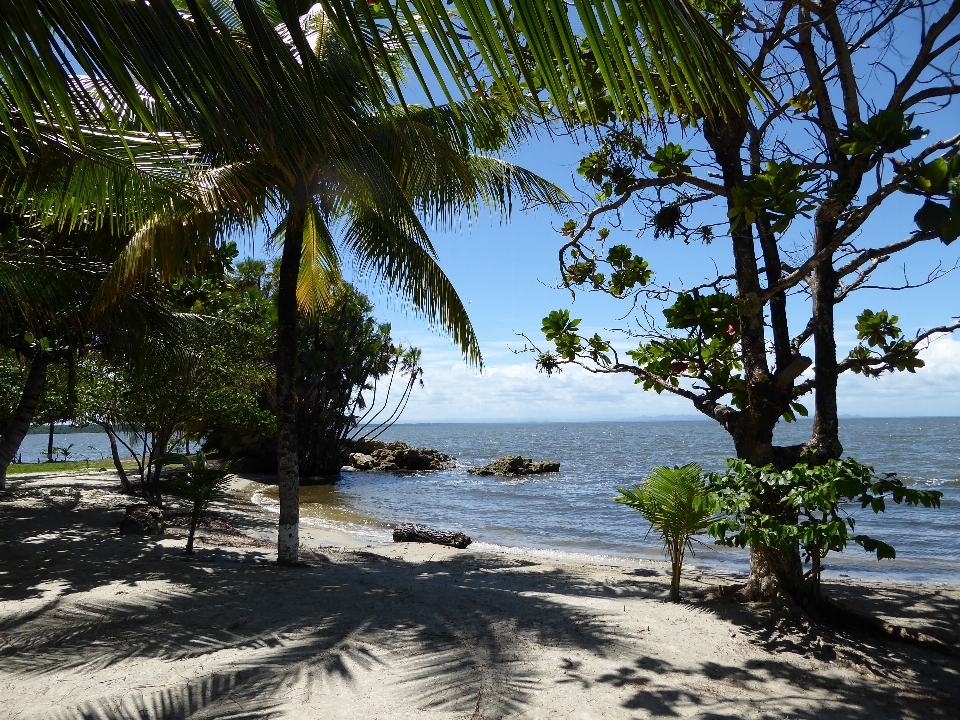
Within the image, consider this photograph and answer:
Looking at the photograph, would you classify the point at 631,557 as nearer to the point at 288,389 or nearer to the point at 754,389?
the point at 754,389

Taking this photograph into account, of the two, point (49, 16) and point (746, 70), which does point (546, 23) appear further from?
point (49, 16)

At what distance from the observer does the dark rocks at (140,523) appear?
10.2 meters

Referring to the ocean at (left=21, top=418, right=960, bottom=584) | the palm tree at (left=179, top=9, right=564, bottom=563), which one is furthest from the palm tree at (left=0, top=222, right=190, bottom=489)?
the ocean at (left=21, top=418, right=960, bottom=584)

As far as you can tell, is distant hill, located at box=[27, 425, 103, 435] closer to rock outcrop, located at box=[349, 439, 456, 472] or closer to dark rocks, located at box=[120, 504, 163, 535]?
dark rocks, located at box=[120, 504, 163, 535]

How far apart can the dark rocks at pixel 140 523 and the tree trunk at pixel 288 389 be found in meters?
3.11

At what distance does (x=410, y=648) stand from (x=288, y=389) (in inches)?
161

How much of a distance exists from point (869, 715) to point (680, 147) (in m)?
4.97

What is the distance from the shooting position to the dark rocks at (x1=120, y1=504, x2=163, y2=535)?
10.2m

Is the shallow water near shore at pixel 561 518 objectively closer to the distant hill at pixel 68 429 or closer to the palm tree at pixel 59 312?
the distant hill at pixel 68 429

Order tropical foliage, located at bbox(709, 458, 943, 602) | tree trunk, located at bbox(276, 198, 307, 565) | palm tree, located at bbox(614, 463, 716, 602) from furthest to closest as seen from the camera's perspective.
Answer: tree trunk, located at bbox(276, 198, 307, 565) → palm tree, located at bbox(614, 463, 716, 602) → tropical foliage, located at bbox(709, 458, 943, 602)

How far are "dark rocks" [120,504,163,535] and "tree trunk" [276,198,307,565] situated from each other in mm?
3108

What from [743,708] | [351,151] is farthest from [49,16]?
[743,708]

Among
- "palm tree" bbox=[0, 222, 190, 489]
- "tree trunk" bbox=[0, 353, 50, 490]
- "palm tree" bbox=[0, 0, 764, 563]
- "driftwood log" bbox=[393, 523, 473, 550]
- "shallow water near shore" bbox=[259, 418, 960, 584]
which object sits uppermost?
"palm tree" bbox=[0, 222, 190, 489]

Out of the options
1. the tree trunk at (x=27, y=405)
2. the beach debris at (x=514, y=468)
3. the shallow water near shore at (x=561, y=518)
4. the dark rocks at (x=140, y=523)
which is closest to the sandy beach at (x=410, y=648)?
the dark rocks at (x=140, y=523)
